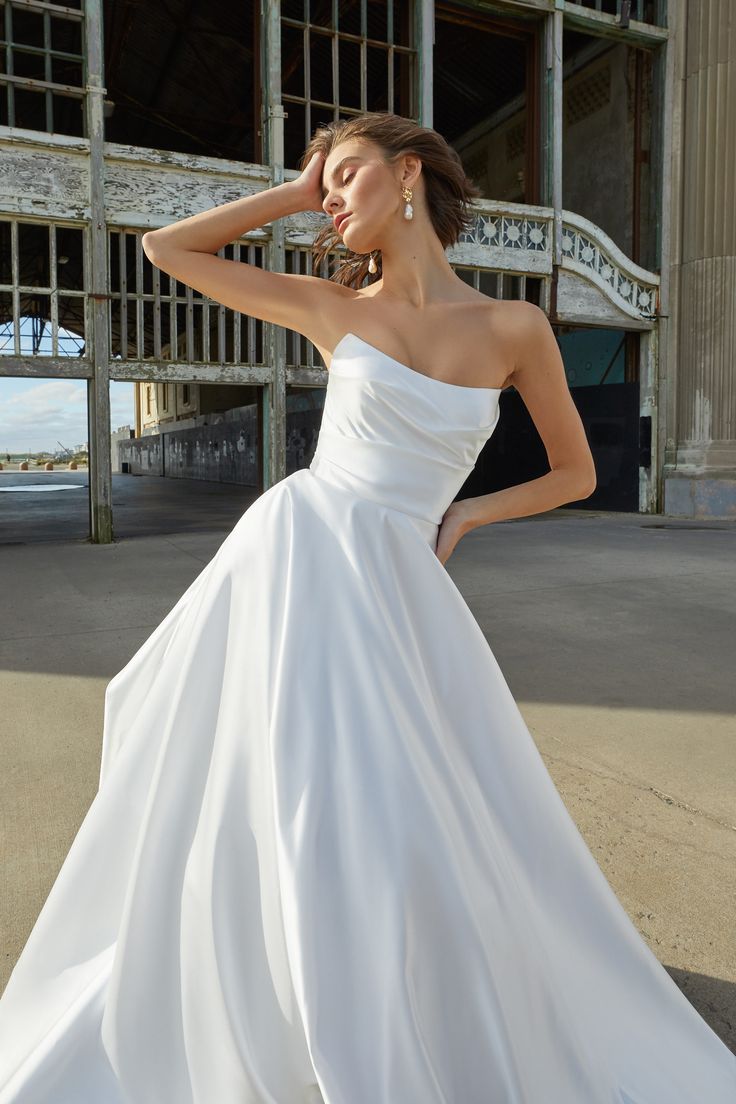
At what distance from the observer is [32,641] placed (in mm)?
4395

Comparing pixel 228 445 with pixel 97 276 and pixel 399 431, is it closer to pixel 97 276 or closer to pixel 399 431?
pixel 97 276

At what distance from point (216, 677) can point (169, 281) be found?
889cm

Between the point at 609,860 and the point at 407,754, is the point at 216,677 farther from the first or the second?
the point at 609,860

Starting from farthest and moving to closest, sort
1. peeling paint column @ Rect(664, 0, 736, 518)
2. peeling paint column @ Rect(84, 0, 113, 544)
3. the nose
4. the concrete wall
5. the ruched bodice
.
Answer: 1. the concrete wall
2. peeling paint column @ Rect(664, 0, 736, 518)
3. peeling paint column @ Rect(84, 0, 113, 544)
4. the nose
5. the ruched bodice

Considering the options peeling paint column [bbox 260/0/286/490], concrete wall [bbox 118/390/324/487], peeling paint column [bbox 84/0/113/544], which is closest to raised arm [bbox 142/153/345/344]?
peeling paint column [bbox 84/0/113/544]

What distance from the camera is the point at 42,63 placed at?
46.2 feet

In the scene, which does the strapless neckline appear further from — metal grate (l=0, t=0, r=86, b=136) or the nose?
metal grate (l=0, t=0, r=86, b=136)

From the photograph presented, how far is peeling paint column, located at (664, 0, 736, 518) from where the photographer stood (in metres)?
11.0

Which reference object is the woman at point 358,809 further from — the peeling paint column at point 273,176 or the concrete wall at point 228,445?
the concrete wall at point 228,445

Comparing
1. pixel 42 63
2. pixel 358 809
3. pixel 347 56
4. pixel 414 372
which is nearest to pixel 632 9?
pixel 347 56

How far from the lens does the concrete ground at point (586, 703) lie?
1.91 m

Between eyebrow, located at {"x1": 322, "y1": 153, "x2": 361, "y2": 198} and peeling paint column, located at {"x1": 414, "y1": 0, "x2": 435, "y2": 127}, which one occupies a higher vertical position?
peeling paint column, located at {"x1": 414, "y1": 0, "x2": 435, "y2": 127}

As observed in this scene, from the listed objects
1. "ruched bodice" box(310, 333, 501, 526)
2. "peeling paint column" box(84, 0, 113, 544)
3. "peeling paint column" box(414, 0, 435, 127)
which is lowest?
"ruched bodice" box(310, 333, 501, 526)

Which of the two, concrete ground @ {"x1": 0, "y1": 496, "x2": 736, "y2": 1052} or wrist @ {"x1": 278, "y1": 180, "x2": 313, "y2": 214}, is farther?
concrete ground @ {"x1": 0, "y1": 496, "x2": 736, "y2": 1052}
